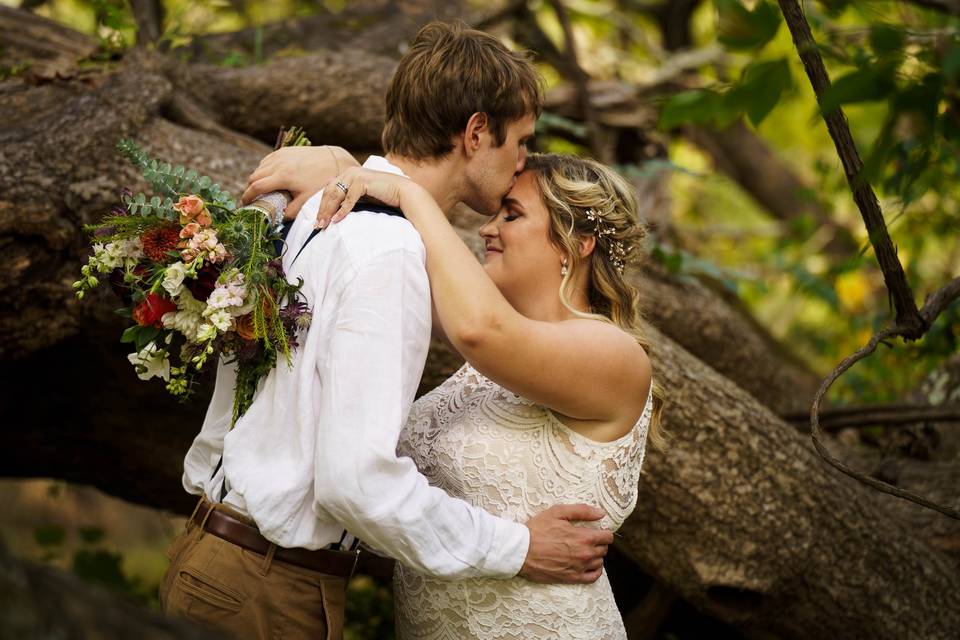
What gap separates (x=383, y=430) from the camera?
2.12m

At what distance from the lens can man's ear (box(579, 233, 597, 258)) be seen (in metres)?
2.78

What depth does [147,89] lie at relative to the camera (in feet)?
12.5

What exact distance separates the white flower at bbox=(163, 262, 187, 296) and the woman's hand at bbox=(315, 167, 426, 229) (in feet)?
1.21

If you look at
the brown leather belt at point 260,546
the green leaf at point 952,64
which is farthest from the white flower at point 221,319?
the green leaf at point 952,64

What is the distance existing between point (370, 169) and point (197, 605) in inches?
48.8

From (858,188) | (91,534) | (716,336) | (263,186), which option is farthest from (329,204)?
(91,534)

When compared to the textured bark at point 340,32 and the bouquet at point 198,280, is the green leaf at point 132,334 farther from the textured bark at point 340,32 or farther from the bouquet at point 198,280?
the textured bark at point 340,32

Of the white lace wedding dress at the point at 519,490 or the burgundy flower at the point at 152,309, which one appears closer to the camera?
the burgundy flower at the point at 152,309

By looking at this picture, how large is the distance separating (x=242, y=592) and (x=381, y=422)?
64cm

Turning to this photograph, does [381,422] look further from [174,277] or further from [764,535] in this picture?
[764,535]

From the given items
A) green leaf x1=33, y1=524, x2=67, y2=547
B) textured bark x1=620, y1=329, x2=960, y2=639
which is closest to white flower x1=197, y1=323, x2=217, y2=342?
textured bark x1=620, y1=329, x2=960, y2=639

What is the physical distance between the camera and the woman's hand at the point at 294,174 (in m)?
2.69

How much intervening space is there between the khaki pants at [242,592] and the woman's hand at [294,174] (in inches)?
38.5

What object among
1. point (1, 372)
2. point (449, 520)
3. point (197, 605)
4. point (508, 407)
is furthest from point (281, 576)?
point (1, 372)
